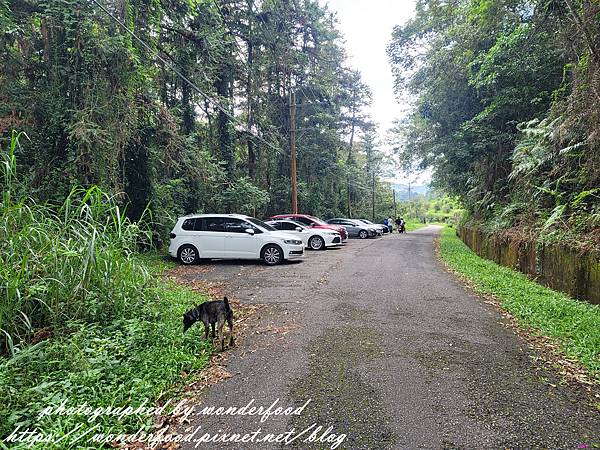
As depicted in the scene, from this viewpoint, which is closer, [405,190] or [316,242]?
[316,242]

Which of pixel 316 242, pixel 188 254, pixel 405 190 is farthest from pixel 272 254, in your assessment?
pixel 405 190

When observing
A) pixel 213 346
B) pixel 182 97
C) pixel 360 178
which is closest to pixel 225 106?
pixel 182 97

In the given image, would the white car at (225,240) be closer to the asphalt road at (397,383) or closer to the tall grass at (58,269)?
the asphalt road at (397,383)

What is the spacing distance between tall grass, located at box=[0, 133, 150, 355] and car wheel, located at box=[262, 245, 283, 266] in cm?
608

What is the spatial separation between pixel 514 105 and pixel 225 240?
12283 millimetres

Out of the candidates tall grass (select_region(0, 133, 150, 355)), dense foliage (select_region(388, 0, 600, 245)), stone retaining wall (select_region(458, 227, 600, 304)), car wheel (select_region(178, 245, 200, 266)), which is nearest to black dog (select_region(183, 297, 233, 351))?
tall grass (select_region(0, 133, 150, 355))

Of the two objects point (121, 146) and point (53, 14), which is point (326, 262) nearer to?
point (121, 146)

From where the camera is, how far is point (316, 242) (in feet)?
54.3

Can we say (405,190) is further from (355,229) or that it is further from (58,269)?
(58,269)

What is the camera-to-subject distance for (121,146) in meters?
10.4

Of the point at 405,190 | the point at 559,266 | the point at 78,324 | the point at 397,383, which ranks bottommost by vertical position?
the point at 397,383

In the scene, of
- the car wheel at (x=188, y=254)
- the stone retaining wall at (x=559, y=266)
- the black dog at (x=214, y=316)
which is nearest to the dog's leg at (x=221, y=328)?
the black dog at (x=214, y=316)

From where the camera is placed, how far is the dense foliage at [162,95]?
9.24 m

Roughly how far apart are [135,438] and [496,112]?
1651 cm
